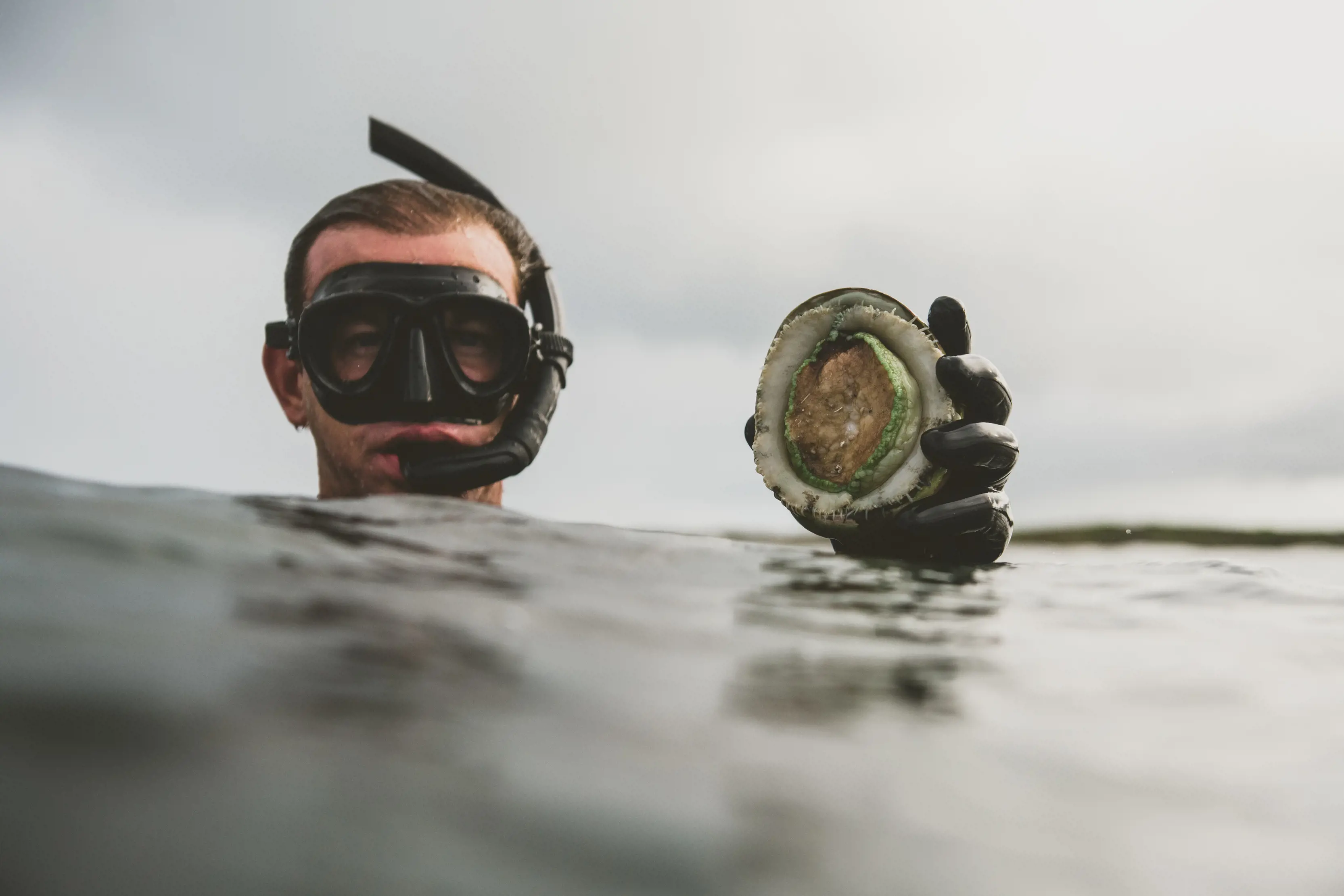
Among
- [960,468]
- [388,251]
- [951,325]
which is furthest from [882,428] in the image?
[388,251]

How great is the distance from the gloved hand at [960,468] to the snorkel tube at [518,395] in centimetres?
113

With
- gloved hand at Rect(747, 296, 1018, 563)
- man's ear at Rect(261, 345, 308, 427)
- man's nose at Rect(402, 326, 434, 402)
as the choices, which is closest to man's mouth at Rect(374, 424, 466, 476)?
man's nose at Rect(402, 326, 434, 402)

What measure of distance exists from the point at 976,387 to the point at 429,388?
5.53ft

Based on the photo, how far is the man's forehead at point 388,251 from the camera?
315 centimetres

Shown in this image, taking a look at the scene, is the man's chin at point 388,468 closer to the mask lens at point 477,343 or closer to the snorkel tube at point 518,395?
the snorkel tube at point 518,395

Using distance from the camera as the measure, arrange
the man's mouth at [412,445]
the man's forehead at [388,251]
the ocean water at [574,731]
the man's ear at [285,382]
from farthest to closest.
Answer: the man's ear at [285,382]
the man's forehead at [388,251]
the man's mouth at [412,445]
the ocean water at [574,731]

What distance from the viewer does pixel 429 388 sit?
9.87ft

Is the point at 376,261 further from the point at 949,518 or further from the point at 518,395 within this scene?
the point at 949,518

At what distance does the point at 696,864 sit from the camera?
0.85 metres

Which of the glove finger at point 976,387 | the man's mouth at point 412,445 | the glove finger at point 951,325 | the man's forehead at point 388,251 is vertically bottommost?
the man's mouth at point 412,445

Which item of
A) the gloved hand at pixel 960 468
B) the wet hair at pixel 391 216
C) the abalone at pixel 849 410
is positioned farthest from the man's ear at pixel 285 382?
the gloved hand at pixel 960 468

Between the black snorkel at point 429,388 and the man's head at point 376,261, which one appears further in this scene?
the man's head at point 376,261

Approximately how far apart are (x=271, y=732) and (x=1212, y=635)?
2077 millimetres

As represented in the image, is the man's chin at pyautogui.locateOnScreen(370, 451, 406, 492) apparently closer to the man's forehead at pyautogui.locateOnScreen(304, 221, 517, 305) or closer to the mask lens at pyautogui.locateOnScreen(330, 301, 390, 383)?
the mask lens at pyautogui.locateOnScreen(330, 301, 390, 383)
